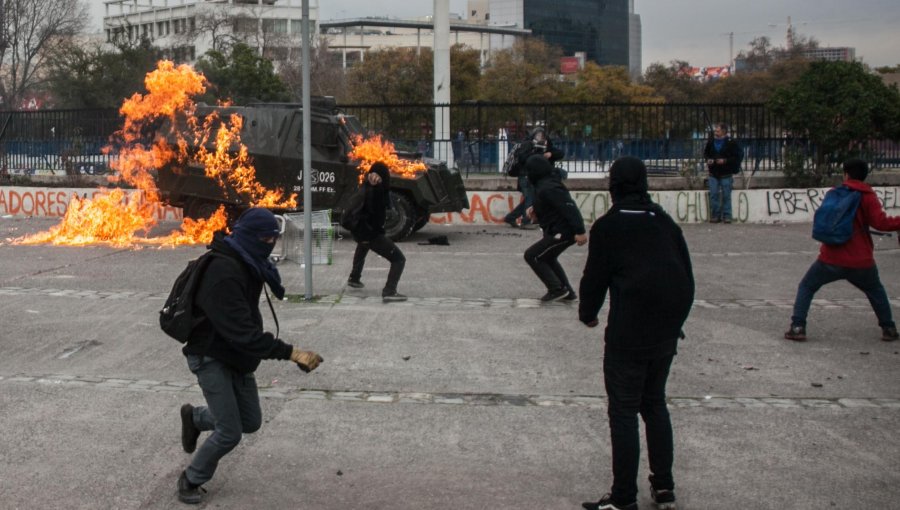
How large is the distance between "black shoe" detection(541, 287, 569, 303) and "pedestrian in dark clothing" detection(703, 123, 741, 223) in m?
9.31

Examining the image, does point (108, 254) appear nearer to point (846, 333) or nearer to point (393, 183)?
point (393, 183)

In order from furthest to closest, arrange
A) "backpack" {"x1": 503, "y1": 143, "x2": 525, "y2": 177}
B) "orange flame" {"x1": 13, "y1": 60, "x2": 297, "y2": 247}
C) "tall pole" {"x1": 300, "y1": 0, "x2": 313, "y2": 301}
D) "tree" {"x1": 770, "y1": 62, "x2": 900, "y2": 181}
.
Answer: "tree" {"x1": 770, "y1": 62, "x2": 900, "y2": 181} → "backpack" {"x1": 503, "y1": 143, "x2": 525, "y2": 177} → "orange flame" {"x1": 13, "y1": 60, "x2": 297, "y2": 247} → "tall pole" {"x1": 300, "y1": 0, "x2": 313, "y2": 301}

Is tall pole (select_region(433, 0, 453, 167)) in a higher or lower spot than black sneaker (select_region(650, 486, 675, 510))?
higher

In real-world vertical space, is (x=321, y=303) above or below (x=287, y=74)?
below

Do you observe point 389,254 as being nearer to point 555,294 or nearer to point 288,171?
point 555,294

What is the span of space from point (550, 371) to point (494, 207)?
12.1 meters

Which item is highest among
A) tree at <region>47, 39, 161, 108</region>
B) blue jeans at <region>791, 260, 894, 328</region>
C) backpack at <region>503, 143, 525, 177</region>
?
tree at <region>47, 39, 161, 108</region>

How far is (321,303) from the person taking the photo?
10781 mm

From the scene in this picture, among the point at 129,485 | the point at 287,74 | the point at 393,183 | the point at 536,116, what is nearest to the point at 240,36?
the point at 287,74

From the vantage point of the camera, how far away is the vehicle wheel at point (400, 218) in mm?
16625

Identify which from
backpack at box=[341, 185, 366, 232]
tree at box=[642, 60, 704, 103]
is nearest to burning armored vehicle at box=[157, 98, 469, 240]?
backpack at box=[341, 185, 366, 232]

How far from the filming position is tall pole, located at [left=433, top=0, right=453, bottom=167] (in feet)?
68.5

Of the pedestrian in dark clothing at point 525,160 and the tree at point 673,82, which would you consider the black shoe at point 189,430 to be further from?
the tree at point 673,82

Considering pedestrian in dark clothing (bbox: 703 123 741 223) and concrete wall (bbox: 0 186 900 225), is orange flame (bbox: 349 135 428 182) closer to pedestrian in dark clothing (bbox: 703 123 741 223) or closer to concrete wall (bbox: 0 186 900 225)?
concrete wall (bbox: 0 186 900 225)
